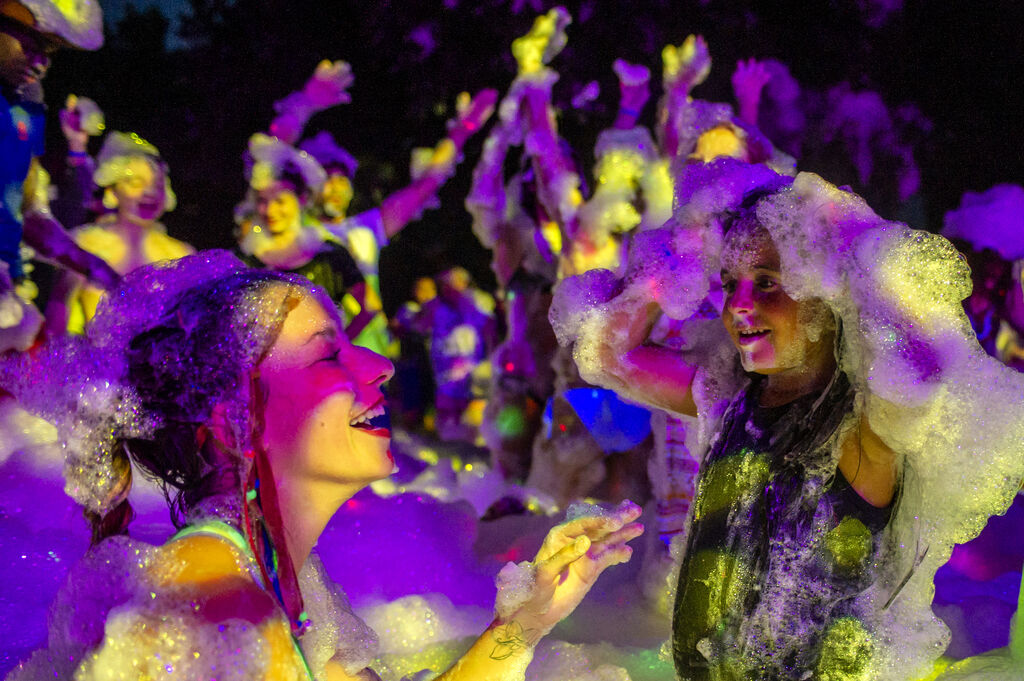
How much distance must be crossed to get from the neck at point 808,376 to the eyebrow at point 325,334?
92 cm

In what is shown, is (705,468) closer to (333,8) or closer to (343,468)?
(343,468)

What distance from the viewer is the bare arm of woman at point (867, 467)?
144 centimetres

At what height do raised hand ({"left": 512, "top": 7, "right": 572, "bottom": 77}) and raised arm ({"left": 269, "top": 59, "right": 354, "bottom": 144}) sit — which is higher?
raised hand ({"left": 512, "top": 7, "right": 572, "bottom": 77})

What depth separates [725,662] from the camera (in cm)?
151

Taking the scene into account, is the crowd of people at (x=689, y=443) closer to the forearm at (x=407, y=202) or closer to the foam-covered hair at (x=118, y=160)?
the foam-covered hair at (x=118, y=160)

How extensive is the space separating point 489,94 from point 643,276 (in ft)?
16.9

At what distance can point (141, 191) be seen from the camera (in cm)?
398

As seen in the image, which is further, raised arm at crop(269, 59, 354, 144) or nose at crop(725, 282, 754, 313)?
raised arm at crop(269, 59, 354, 144)

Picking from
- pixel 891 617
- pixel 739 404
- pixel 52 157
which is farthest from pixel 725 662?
pixel 52 157

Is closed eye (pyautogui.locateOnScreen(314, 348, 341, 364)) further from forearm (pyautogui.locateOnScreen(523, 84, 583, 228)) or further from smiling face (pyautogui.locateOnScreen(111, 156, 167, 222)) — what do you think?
smiling face (pyautogui.locateOnScreen(111, 156, 167, 222))

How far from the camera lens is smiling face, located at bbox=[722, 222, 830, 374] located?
1.54 metres

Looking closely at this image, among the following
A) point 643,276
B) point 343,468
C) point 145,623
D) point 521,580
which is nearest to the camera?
point 145,623

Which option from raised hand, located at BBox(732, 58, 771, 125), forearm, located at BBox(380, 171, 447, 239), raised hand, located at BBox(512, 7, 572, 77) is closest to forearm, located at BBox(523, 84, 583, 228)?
raised hand, located at BBox(512, 7, 572, 77)

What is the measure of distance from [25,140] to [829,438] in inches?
146
